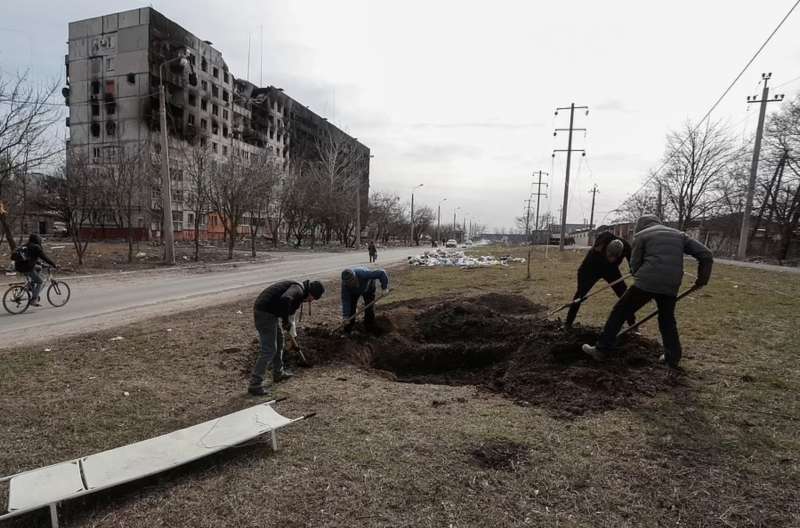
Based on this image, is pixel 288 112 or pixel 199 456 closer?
pixel 199 456

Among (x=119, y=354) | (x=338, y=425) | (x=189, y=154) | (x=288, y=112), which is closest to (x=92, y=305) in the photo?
(x=119, y=354)

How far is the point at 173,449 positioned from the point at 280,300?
1.76 m

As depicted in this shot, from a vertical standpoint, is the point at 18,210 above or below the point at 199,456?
above

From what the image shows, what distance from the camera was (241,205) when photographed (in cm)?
2508

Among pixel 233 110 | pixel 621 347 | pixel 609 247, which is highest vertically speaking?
pixel 233 110

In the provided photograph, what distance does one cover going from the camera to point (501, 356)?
21.0ft

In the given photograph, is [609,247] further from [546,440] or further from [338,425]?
[338,425]

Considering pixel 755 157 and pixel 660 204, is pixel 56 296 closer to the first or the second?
pixel 755 157

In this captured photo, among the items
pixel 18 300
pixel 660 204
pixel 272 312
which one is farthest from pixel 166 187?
pixel 660 204

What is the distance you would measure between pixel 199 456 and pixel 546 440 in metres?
2.52

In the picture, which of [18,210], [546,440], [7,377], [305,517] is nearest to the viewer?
[305,517]

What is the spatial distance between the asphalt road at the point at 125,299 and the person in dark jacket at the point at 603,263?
8.09 metres

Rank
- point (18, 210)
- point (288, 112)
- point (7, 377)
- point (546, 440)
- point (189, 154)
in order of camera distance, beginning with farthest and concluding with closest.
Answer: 1. point (288, 112)
2. point (189, 154)
3. point (18, 210)
4. point (7, 377)
5. point (546, 440)

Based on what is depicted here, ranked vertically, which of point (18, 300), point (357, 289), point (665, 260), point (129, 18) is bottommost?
point (18, 300)
